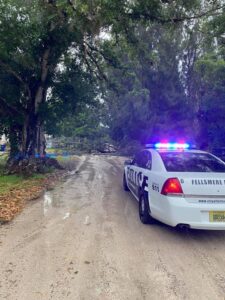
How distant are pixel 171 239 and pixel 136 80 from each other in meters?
23.2

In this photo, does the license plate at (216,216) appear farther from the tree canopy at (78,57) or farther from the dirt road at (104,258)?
the tree canopy at (78,57)

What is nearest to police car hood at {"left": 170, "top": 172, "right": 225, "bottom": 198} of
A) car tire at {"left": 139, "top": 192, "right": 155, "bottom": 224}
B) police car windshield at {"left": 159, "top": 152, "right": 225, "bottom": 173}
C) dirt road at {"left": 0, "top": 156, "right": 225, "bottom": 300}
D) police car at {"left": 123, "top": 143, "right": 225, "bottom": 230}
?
police car at {"left": 123, "top": 143, "right": 225, "bottom": 230}

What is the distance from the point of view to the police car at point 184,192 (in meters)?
4.50

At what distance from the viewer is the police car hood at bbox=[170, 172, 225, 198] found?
459 centimetres

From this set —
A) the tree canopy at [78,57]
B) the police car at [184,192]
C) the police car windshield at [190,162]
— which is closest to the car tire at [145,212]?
the police car at [184,192]

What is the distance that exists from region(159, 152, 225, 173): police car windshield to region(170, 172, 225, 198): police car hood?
1.88 feet

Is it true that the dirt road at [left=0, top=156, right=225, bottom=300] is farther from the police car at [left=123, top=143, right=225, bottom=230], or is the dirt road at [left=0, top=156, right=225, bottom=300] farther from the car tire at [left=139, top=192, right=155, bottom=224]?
the police car at [left=123, top=143, right=225, bottom=230]

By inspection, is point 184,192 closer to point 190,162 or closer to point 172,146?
point 190,162

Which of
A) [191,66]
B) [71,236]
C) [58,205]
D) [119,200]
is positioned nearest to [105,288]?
[71,236]

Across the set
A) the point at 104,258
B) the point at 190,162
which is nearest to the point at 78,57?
the point at 190,162

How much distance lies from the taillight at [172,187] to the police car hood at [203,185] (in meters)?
0.07

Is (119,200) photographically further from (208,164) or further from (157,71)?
(157,71)

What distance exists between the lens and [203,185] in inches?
182

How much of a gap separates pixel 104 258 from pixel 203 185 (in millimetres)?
2024
